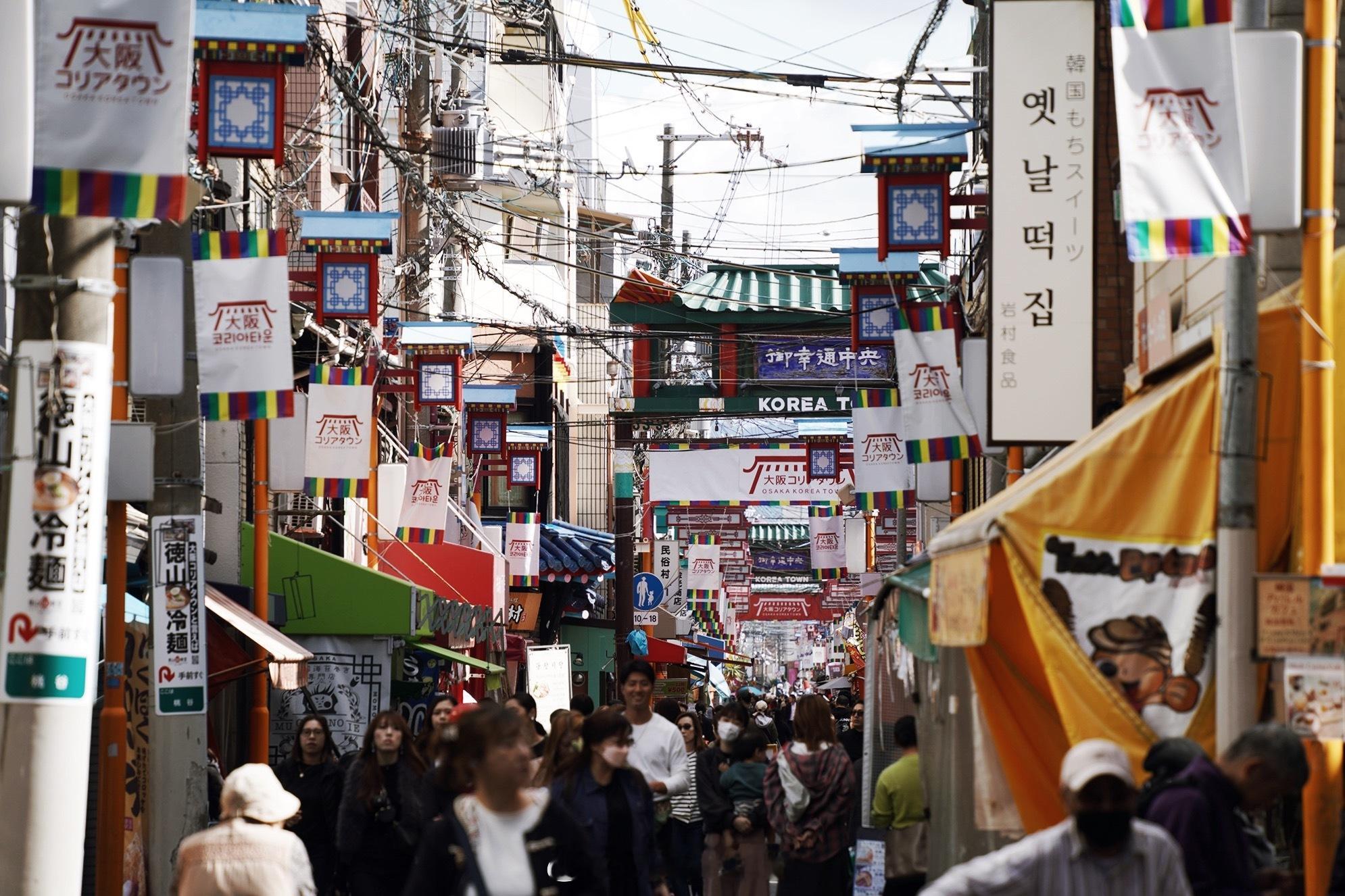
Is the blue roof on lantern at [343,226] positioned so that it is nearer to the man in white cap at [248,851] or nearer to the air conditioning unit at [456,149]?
the man in white cap at [248,851]

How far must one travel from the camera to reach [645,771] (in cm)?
1094

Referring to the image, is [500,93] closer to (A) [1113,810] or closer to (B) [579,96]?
(B) [579,96]

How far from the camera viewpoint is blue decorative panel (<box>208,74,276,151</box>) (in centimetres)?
1450

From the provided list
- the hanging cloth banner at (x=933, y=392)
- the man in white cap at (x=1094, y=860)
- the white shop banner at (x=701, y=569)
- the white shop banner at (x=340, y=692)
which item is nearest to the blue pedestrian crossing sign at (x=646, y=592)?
the white shop banner at (x=701, y=569)

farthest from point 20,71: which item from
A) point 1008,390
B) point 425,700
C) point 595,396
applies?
point 595,396

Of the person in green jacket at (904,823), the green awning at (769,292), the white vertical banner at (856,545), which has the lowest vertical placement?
the person in green jacket at (904,823)

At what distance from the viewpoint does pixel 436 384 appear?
87.3 feet

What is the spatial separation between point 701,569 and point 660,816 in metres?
35.7

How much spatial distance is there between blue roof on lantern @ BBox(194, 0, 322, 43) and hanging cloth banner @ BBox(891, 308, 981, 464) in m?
7.59

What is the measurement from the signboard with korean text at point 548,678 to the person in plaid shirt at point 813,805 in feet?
57.0

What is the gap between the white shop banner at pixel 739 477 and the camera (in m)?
33.4

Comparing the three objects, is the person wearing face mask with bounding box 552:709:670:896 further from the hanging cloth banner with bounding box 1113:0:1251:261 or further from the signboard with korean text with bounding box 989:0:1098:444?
the signboard with korean text with bounding box 989:0:1098:444

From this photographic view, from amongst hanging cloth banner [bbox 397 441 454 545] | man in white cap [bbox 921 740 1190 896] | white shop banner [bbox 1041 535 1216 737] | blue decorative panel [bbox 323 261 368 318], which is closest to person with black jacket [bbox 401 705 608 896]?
man in white cap [bbox 921 740 1190 896]

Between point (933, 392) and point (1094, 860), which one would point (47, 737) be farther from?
point (933, 392)
